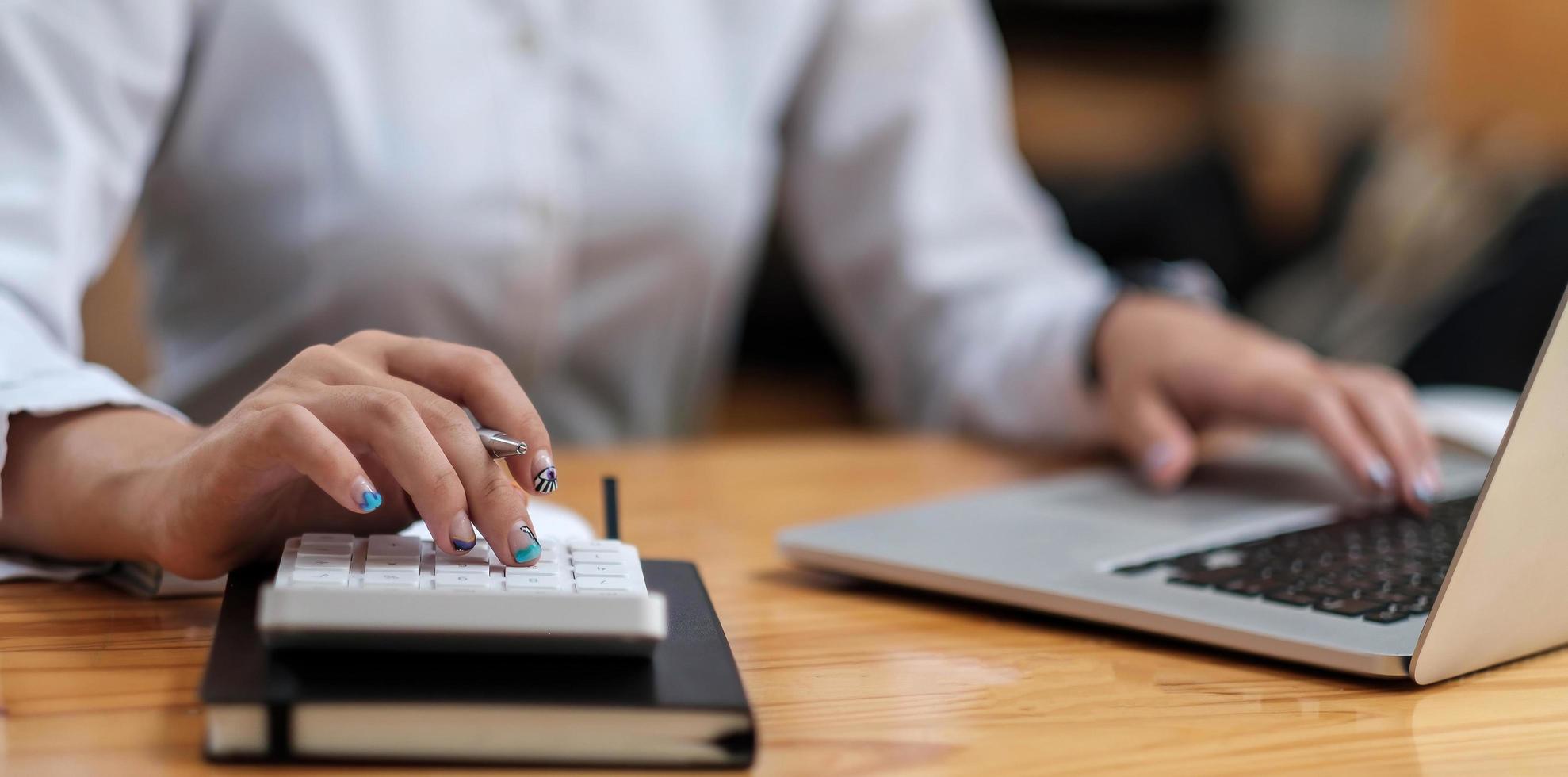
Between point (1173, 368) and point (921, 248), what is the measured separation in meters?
0.27

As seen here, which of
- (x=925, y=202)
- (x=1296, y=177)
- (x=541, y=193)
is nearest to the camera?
(x=541, y=193)

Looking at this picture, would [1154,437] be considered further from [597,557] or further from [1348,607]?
[597,557]

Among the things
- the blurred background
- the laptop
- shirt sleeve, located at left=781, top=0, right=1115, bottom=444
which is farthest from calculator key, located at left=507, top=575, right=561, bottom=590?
shirt sleeve, located at left=781, top=0, right=1115, bottom=444

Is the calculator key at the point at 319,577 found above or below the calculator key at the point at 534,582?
above

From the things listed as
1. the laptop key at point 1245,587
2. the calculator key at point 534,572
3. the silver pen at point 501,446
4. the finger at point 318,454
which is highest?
the finger at point 318,454

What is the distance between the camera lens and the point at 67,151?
53 centimetres

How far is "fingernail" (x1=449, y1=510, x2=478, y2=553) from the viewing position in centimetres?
32

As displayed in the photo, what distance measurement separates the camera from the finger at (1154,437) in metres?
0.62

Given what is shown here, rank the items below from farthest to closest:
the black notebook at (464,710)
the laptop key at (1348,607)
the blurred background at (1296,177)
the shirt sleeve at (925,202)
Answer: the blurred background at (1296,177) < the shirt sleeve at (925,202) < the laptop key at (1348,607) < the black notebook at (464,710)

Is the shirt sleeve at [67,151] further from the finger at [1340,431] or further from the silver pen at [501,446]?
the finger at [1340,431]

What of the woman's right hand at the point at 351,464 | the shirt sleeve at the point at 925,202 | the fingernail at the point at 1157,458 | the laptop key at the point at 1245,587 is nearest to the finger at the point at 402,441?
the woman's right hand at the point at 351,464

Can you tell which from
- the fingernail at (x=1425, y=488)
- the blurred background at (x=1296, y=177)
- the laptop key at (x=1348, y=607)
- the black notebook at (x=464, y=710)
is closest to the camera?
the black notebook at (x=464, y=710)

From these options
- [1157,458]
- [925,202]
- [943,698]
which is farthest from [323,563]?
[925,202]

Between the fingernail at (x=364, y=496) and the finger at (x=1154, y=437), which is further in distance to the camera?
the finger at (x=1154, y=437)
